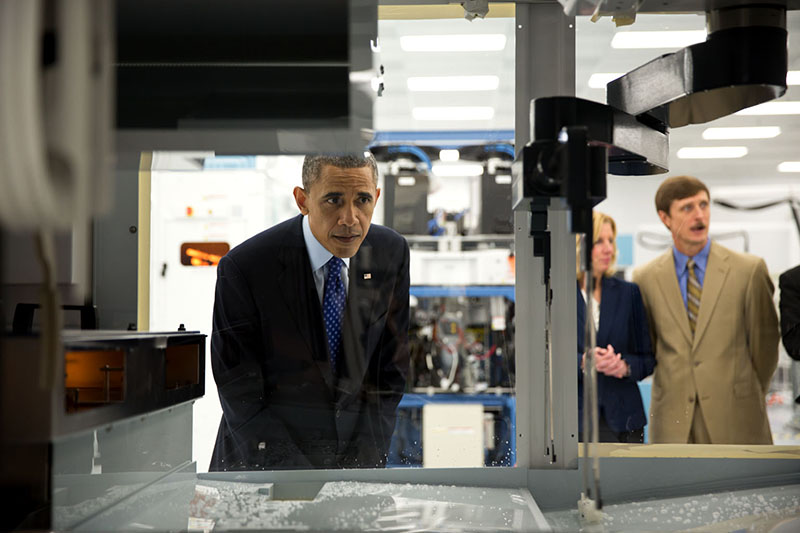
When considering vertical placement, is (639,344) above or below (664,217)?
below

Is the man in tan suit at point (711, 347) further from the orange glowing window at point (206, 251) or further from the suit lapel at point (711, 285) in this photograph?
the orange glowing window at point (206, 251)

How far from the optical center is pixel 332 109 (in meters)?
1.15

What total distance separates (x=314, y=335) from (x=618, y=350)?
0.74 meters

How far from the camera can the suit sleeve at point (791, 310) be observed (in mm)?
1679

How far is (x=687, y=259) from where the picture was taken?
1.73 m

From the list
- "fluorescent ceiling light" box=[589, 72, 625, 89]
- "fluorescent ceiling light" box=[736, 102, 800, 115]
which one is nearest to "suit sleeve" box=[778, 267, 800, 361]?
"fluorescent ceiling light" box=[736, 102, 800, 115]

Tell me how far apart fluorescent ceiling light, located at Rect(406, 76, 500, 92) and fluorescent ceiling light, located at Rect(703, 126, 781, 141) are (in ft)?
1.81

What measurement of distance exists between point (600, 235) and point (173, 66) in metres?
1.06

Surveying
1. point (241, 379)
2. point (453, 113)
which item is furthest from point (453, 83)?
point (241, 379)

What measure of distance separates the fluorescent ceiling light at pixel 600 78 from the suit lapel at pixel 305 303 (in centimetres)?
77

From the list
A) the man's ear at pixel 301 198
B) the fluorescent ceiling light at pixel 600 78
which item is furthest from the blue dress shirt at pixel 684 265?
the man's ear at pixel 301 198

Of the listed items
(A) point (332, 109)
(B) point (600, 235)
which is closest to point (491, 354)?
(B) point (600, 235)

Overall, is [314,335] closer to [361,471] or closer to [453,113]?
[361,471]

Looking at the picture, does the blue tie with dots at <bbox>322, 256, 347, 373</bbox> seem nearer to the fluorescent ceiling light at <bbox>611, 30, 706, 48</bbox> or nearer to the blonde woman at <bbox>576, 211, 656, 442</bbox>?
the blonde woman at <bbox>576, 211, 656, 442</bbox>
